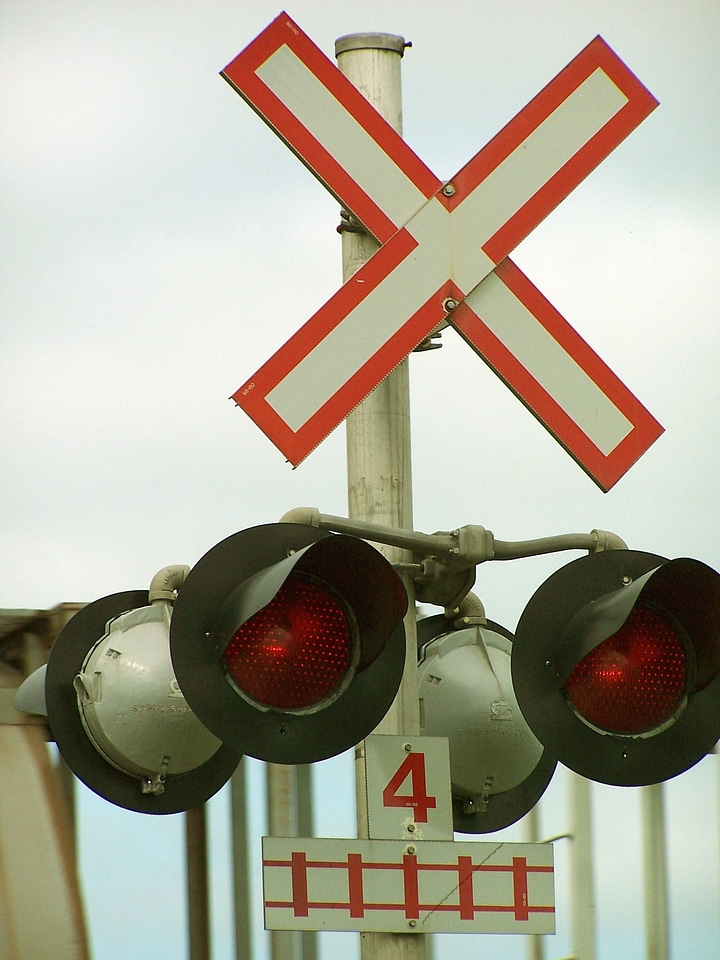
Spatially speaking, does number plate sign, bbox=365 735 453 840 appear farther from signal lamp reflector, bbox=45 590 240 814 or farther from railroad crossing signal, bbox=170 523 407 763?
signal lamp reflector, bbox=45 590 240 814

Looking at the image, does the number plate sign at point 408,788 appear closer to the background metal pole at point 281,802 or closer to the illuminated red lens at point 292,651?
the illuminated red lens at point 292,651

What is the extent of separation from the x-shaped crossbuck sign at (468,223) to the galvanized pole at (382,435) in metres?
0.13

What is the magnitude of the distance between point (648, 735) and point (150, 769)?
91 cm

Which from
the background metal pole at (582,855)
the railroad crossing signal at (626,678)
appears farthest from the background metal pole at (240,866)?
the railroad crossing signal at (626,678)

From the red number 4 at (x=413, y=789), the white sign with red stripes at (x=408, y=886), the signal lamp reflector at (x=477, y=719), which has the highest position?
the signal lamp reflector at (x=477, y=719)

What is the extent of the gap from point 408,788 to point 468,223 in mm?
971

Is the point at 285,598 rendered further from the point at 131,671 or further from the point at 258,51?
the point at 258,51

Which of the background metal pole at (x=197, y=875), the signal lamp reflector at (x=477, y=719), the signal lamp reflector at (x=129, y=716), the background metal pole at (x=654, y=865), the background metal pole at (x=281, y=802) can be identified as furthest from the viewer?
the background metal pole at (x=654, y=865)

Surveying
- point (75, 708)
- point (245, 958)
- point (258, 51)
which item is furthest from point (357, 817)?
point (245, 958)

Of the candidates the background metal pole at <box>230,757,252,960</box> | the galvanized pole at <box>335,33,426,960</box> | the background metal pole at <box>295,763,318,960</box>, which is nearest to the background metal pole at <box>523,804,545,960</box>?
the background metal pole at <box>295,763,318,960</box>

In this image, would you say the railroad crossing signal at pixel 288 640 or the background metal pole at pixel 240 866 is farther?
the background metal pole at pixel 240 866

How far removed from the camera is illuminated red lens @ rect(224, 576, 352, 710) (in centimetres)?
214

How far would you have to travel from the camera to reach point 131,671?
2588mm

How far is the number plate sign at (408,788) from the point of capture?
235cm
